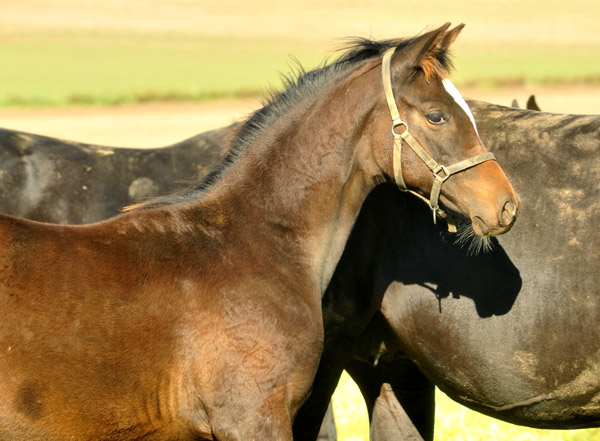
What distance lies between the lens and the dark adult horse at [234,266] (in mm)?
3230

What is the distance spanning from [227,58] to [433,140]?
134ft

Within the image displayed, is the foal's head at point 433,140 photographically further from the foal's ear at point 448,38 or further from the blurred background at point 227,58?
the blurred background at point 227,58

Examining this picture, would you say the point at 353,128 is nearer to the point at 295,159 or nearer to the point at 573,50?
the point at 295,159

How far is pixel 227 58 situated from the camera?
43500 mm

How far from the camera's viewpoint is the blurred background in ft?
72.4

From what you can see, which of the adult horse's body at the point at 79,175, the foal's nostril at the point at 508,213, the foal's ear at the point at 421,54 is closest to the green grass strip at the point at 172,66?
the adult horse's body at the point at 79,175

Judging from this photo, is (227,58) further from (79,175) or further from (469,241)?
(469,241)

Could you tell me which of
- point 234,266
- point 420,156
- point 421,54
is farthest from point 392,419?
point 421,54

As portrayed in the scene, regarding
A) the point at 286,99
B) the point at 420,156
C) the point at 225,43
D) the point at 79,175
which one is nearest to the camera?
the point at 420,156

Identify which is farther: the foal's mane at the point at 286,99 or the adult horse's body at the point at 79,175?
the adult horse's body at the point at 79,175

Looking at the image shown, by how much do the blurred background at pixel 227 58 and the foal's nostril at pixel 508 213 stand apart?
2623 mm

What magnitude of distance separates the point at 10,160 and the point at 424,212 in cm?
350

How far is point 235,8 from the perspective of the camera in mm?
58281

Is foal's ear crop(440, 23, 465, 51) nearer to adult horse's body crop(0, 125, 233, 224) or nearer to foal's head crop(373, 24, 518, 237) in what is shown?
foal's head crop(373, 24, 518, 237)
